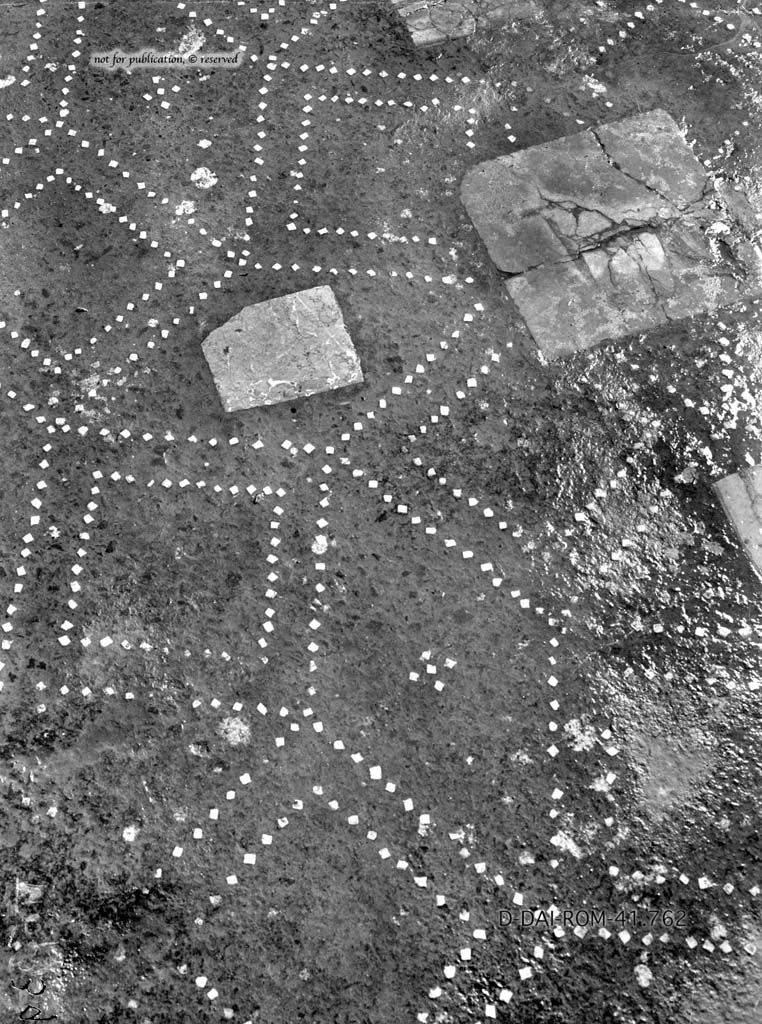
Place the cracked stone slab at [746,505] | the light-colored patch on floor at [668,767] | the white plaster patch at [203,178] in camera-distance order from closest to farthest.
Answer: the light-colored patch on floor at [668,767] → the cracked stone slab at [746,505] → the white plaster patch at [203,178]

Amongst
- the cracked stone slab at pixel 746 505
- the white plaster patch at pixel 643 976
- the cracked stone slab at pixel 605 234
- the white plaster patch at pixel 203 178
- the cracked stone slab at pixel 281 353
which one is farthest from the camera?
the white plaster patch at pixel 203 178

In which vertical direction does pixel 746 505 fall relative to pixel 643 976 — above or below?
above

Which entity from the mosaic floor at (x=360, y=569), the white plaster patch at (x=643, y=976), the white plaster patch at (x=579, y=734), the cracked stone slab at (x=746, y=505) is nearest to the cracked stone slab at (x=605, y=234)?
the mosaic floor at (x=360, y=569)

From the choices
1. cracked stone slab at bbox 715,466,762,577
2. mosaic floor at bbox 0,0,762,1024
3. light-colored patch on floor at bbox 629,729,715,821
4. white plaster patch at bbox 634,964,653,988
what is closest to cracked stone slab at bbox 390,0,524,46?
mosaic floor at bbox 0,0,762,1024

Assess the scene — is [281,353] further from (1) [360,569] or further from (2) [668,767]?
(2) [668,767]

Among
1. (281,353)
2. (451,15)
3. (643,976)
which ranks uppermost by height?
(451,15)

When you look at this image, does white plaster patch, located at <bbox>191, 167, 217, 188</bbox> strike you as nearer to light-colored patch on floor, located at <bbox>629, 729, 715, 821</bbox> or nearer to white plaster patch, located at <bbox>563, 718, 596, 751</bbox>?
white plaster patch, located at <bbox>563, 718, 596, 751</bbox>

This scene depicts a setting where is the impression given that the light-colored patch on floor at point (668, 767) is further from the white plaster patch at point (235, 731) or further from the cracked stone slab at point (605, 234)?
the cracked stone slab at point (605, 234)

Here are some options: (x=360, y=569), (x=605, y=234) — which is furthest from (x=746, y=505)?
(x=360, y=569)
